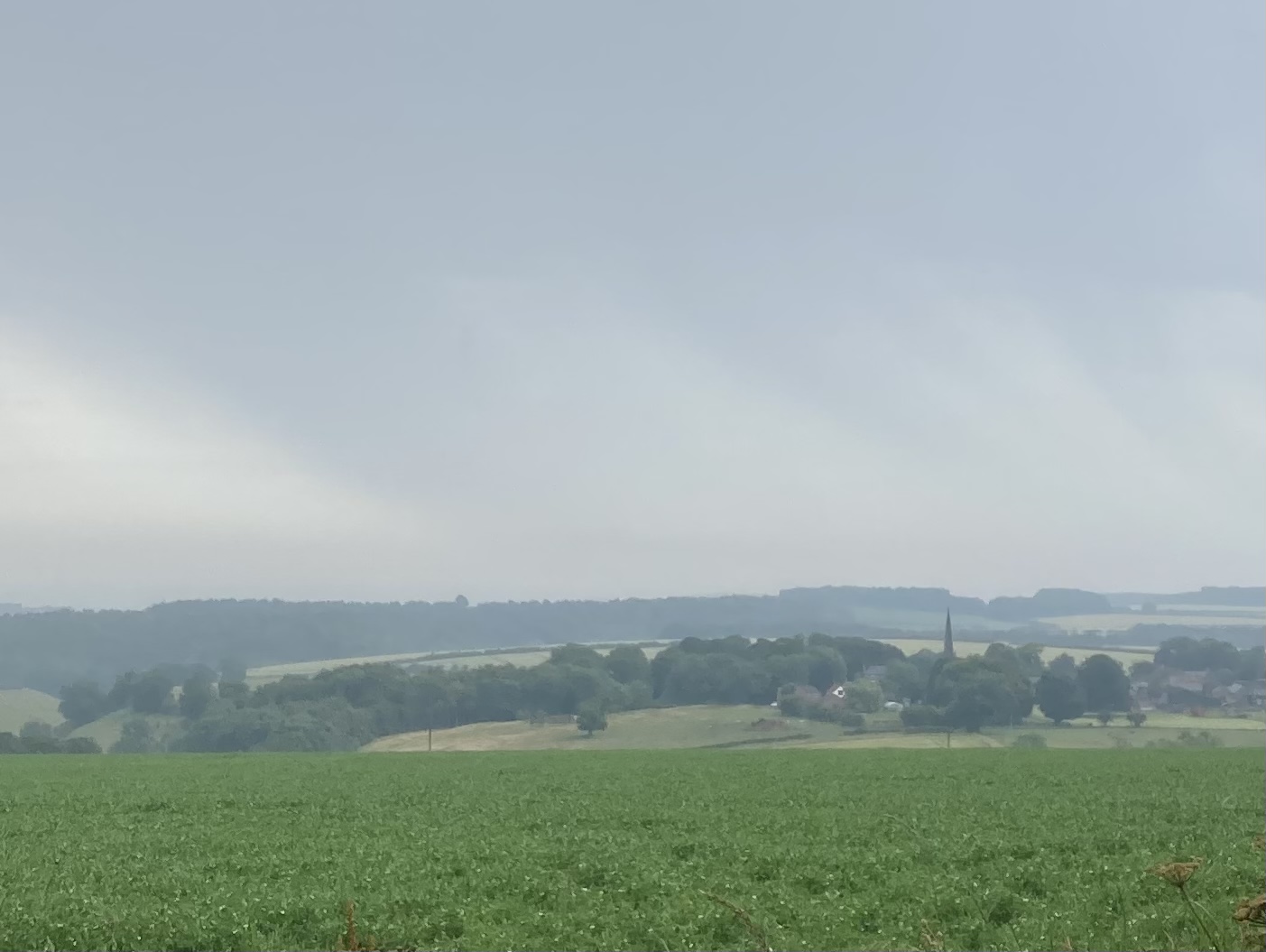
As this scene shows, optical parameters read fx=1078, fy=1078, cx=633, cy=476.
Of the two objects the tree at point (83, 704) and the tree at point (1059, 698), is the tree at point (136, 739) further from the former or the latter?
the tree at point (1059, 698)

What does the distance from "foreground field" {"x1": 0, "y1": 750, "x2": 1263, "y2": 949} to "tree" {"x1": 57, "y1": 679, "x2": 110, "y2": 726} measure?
6423 inches

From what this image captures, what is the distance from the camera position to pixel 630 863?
65.2 feet

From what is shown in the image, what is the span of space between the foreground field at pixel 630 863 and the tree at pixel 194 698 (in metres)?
143

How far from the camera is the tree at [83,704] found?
606ft

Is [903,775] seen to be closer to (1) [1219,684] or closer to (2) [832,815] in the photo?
(2) [832,815]

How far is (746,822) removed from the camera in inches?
1041

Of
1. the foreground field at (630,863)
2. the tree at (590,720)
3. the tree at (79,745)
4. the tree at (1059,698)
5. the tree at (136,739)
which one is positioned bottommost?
the tree at (136,739)

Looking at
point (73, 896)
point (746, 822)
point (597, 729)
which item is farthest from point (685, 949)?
point (597, 729)

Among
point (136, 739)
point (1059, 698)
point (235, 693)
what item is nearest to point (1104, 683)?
point (1059, 698)

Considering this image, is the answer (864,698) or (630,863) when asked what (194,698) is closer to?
(864,698)

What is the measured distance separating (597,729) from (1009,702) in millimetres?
54026

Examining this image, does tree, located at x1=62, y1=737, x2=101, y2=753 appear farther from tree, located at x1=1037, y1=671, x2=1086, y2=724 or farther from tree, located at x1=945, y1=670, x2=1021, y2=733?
tree, located at x1=1037, y1=671, x2=1086, y2=724

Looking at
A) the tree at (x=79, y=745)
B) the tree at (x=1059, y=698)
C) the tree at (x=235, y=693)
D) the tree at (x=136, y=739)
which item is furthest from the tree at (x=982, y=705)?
the tree at (x=136, y=739)

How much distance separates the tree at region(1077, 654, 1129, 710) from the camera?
148375 millimetres
